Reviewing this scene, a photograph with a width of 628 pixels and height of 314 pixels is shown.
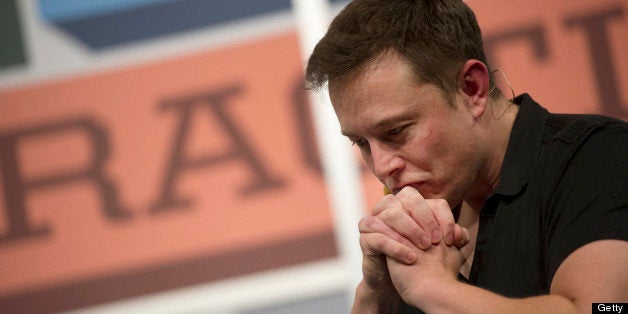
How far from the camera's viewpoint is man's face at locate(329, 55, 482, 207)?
52.4 inches

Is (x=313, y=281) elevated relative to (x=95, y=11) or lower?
lower

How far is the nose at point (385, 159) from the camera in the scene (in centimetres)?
137

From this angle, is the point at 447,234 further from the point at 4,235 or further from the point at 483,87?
the point at 4,235

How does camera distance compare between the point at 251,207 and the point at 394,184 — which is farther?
the point at 251,207

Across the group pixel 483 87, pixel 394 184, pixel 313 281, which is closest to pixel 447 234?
pixel 394 184

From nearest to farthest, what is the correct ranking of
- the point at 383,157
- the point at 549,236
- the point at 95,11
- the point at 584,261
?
the point at 584,261 < the point at 549,236 < the point at 383,157 < the point at 95,11

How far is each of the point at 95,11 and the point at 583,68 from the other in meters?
1.65

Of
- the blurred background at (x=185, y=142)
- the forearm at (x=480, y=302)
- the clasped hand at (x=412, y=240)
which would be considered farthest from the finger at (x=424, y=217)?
the blurred background at (x=185, y=142)

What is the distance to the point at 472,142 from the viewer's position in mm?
1393

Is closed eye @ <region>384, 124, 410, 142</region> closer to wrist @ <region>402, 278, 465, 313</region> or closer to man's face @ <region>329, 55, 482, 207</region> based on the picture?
man's face @ <region>329, 55, 482, 207</region>

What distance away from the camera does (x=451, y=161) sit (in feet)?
4.52

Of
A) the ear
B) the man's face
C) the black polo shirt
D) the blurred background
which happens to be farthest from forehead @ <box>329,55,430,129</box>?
the blurred background

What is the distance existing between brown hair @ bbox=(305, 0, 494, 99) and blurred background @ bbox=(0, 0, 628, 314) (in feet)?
3.92

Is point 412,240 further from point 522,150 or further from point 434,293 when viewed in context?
point 522,150
